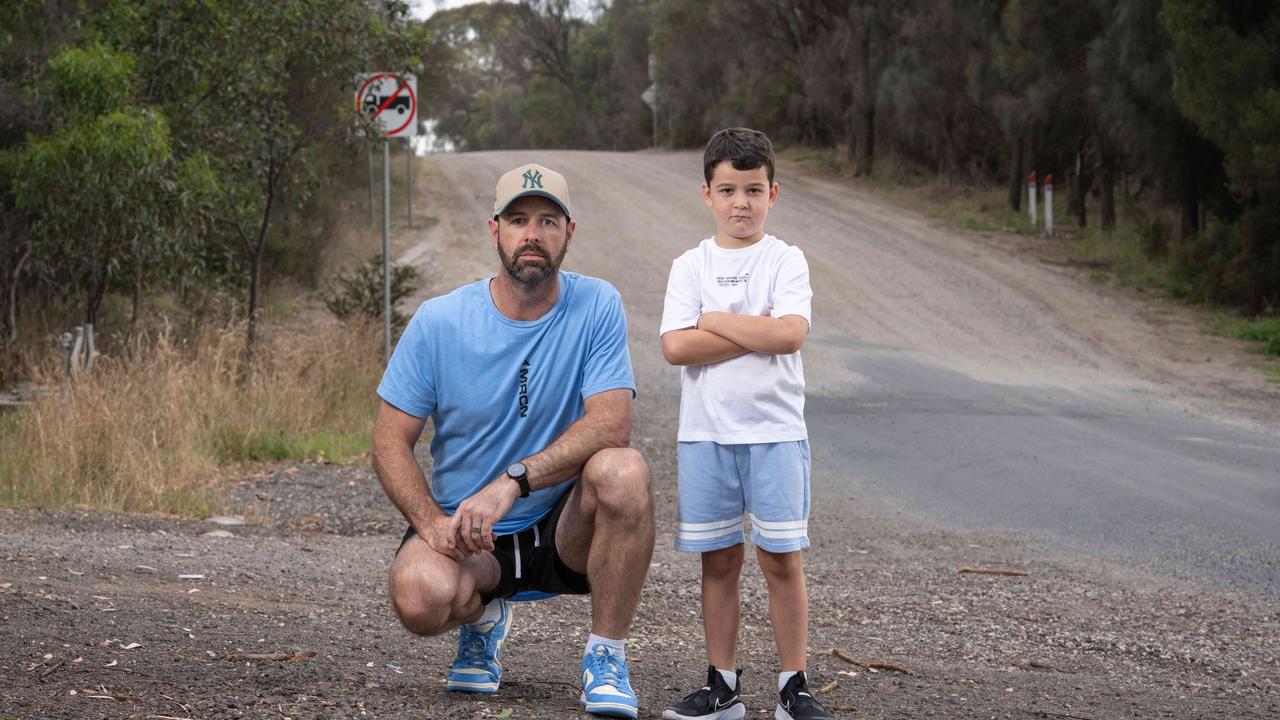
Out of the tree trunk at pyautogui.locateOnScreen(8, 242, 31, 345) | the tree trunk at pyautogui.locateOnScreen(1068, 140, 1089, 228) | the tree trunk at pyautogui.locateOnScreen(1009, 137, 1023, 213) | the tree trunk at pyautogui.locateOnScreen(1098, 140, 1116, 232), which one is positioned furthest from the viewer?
the tree trunk at pyautogui.locateOnScreen(1009, 137, 1023, 213)

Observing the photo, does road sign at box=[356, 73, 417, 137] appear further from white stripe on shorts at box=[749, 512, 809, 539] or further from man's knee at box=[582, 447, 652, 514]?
white stripe on shorts at box=[749, 512, 809, 539]

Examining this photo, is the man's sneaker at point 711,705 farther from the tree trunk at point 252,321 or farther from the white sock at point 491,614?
the tree trunk at point 252,321

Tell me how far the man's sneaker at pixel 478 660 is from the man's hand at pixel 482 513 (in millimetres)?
346

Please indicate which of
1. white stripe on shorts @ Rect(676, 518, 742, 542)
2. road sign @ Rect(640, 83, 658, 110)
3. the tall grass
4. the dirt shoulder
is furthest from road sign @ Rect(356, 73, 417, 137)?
road sign @ Rect(640, 83, 658, 110)

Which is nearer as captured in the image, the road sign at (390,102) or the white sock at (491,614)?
the white sock at (491,614)

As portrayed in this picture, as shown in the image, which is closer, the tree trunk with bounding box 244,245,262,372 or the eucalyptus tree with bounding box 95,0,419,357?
the tree trunk with bounding box 244,245,262,372

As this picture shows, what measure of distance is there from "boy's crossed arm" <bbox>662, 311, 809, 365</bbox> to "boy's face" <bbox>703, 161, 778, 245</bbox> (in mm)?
276

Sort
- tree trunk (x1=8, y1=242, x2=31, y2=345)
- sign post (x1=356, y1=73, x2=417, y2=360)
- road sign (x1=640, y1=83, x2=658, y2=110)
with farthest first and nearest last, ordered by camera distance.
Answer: road sign (x1=640, y1=83, x2=658, y2=110), sign post (x1=356, y1=73, x2=417, y2=360), tree trunk (x1=8, y1=242, x2=31, y2=345)

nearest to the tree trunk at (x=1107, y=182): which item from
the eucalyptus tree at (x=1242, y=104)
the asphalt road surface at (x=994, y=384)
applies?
the asphalt road surface at (x=994, y=384)

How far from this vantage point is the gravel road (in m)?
4.59

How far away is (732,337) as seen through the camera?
432 cm

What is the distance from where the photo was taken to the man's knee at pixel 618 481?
4266 mm

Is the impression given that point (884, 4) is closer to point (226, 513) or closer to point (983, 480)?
point (983, 480)

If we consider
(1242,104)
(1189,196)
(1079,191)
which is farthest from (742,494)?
(1079,191)
